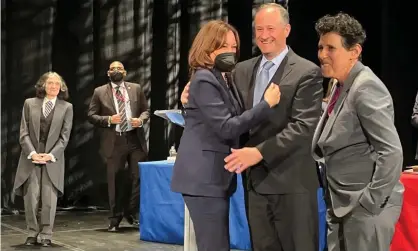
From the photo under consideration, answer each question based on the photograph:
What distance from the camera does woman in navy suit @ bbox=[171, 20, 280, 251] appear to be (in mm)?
2273

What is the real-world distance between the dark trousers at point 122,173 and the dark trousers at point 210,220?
3.18 meters

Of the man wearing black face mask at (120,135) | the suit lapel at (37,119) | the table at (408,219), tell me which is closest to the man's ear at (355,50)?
the table at (408,219)

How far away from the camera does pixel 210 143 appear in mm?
2291

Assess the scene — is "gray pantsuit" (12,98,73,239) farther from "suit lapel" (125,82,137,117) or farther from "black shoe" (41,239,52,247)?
Answer: "suit lapel" (125,82,137,117)

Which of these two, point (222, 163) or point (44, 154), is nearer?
point (222, 163)

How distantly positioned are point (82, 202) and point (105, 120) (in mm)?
1733

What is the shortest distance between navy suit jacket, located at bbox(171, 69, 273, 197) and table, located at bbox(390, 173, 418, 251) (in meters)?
1.73

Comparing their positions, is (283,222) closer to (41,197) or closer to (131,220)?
(41,197)

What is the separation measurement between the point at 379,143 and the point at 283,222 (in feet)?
1.64

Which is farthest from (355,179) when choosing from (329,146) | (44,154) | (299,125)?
(44,154)

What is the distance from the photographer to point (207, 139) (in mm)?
2295

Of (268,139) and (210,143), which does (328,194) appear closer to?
(268,139)

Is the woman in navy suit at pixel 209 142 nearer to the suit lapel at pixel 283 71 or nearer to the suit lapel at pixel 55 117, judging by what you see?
the suit lapel at pixel 283 71

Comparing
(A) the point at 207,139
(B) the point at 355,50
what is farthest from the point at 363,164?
(A) the point at 207,139
